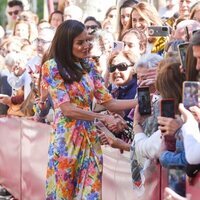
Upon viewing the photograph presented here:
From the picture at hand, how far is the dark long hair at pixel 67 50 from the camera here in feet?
27.2

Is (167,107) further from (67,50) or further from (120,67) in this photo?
(120,67)

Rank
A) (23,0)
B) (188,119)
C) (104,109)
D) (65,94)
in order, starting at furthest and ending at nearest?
(23,0) → (104,109) → (65,94) → (188,119)

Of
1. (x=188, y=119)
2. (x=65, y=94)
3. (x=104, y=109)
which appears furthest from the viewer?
(x=104, y=109)

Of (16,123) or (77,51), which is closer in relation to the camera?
(77,51)

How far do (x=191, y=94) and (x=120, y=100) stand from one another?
2.67 m

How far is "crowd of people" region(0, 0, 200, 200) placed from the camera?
250 inches

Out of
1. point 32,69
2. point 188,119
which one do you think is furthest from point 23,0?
point 188,119

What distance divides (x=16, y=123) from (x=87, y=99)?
388 centimetres

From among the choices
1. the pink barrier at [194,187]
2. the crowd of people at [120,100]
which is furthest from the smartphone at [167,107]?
the pink barrier at [194,187]

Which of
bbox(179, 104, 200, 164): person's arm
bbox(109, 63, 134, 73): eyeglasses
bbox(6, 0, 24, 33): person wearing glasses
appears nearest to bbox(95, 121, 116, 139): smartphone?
bbox(109, 63, 134, 73): eyeglasses

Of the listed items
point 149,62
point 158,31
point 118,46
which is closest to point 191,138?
point 149,62

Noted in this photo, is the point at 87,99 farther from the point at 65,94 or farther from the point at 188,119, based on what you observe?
the point at 188,119

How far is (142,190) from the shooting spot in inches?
290

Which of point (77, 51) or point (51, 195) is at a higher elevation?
point (77, 51)
